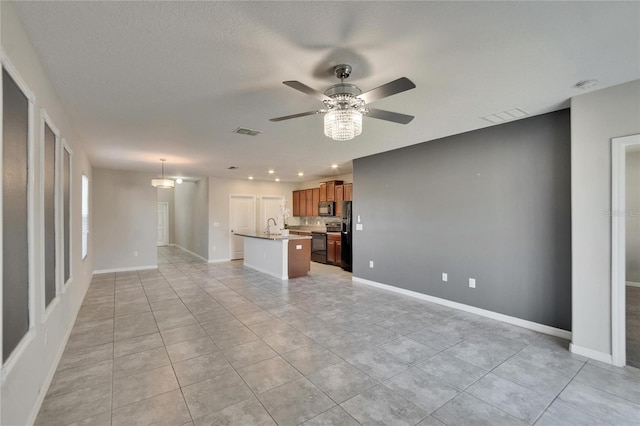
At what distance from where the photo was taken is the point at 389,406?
7.03ft

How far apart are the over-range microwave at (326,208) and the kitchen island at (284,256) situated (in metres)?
1.70

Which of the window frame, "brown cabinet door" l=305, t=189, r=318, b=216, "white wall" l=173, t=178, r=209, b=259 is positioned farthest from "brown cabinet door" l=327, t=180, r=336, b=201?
the window frame

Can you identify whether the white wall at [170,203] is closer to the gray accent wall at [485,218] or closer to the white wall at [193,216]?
the white wall at [193,216]

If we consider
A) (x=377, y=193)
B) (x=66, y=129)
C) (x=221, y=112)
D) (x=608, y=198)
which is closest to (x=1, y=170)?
(x=221, y=112)

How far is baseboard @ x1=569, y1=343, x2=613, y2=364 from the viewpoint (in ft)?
9.00

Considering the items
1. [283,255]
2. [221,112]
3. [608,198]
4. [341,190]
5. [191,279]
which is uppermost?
[221,112]

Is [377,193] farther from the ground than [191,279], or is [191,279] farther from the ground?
[377,193]

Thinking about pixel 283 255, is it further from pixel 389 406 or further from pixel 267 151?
pixel 389 406

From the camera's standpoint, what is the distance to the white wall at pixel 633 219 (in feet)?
12.9

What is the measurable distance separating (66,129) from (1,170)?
2.45m

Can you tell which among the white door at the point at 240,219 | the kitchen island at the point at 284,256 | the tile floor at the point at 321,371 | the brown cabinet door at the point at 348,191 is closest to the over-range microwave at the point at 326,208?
the brown cabinet door at the point at 348,191

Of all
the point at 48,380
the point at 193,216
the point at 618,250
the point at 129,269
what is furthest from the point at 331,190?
the point at 48,380

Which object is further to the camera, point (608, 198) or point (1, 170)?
point (608, 198)

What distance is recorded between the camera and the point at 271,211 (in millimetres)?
9820
